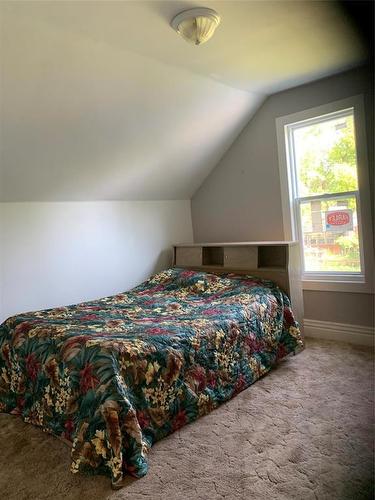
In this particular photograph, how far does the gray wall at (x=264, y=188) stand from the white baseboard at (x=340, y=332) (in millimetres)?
47

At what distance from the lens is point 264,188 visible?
3.74 m

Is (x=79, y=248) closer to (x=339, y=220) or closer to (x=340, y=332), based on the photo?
(x=339, y=220)

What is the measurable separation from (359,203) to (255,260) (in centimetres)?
97

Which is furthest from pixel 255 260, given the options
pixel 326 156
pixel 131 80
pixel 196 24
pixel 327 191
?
pixel 196 24

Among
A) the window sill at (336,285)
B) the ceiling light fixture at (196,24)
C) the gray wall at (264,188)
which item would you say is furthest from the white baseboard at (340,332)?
the ceiling light fixture at (196,24)

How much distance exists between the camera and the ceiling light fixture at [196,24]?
2.00 metres

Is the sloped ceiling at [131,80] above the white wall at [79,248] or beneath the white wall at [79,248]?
above

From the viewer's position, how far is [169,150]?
3.48m

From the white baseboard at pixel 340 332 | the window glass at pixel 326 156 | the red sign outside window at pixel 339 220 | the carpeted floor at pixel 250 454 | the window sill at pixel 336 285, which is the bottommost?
the carpeted floor at pixel 250 454

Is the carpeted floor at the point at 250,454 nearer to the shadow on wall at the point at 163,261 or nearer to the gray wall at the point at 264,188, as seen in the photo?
the gray wall at the point at 264,188

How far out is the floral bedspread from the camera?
1784 mm

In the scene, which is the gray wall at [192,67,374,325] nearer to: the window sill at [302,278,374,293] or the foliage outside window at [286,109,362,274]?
the window sill at [302,278,374,293]

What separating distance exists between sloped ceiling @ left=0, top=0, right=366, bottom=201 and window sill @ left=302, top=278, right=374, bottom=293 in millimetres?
1586

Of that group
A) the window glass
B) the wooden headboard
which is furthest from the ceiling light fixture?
the wooden headboard
